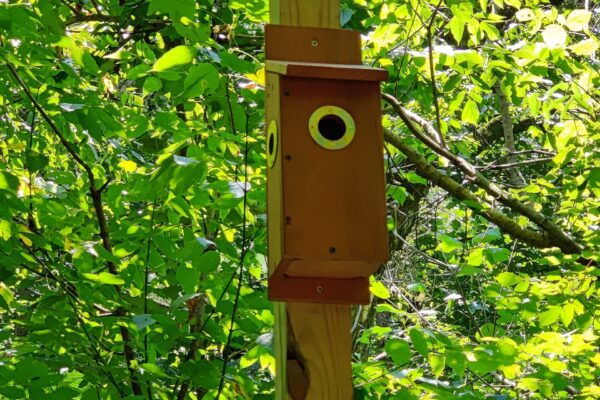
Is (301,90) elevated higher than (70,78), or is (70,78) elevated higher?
(70,78)

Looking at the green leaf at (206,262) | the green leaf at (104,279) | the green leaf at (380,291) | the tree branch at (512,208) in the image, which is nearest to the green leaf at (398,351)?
the green leaf at (380,291)

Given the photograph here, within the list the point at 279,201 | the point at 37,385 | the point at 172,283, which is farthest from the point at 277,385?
the point at 172,283

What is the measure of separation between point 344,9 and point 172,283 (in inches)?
38.9

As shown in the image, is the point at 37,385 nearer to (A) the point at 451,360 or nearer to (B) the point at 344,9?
(A) the point at 451,360

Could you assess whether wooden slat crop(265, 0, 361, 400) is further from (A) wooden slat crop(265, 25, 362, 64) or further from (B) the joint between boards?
(A) wooden slat crop(265, 25, 362, 64)

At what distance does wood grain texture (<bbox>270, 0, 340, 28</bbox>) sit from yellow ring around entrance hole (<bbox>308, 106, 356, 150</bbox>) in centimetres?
20

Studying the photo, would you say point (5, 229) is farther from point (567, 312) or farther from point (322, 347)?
point (567, 312)

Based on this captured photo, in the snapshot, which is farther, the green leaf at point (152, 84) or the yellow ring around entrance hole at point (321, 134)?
the green leaf at point (152, 84)

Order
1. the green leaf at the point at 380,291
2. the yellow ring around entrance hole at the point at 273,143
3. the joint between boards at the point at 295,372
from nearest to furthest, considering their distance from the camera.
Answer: the joint between boards at the point at 295,372 < the yellow ring around entrance hole at the point at 273,143 < the green leaf at the point at 380,291

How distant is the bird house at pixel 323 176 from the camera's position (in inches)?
46.3

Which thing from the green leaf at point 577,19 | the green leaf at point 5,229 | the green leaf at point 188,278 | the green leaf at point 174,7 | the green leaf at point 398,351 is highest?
the green leaf at point 577,19

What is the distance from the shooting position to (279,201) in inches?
47.3

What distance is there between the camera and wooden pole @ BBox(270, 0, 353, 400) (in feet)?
3.80

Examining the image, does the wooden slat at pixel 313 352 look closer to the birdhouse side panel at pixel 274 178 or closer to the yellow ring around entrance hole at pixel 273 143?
the birdhouse side panel at pixel 274 178
